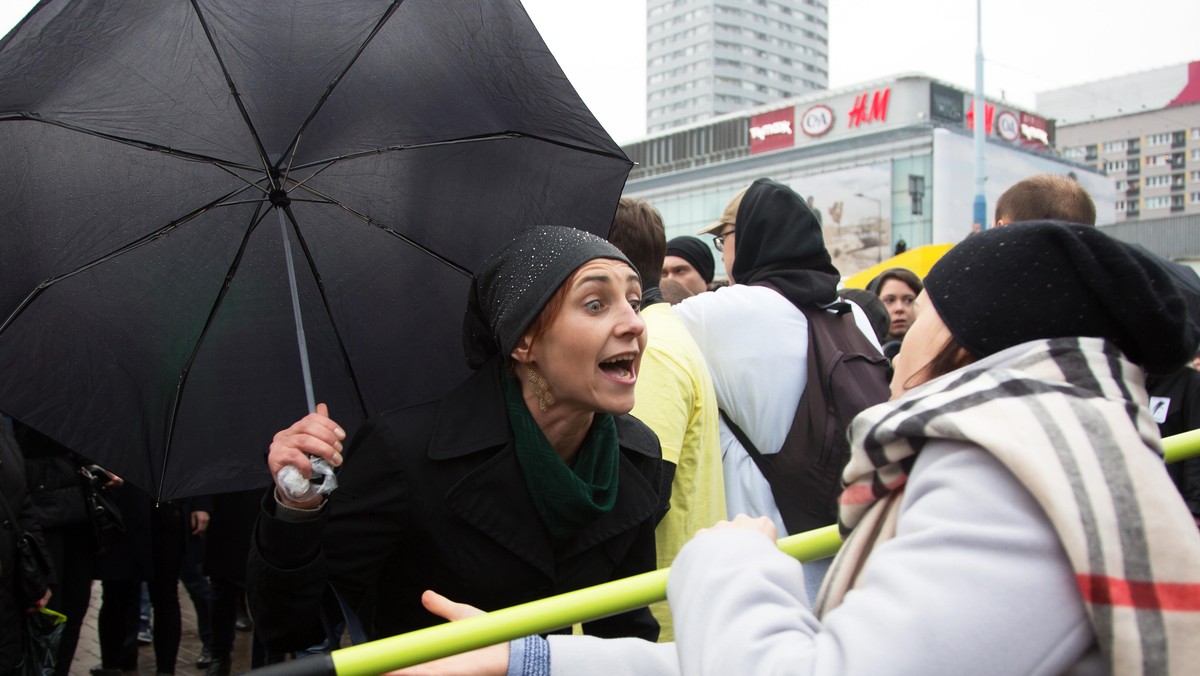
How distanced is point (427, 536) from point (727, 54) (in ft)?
490

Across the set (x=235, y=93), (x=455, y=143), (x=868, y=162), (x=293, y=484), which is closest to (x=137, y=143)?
(x=235, y=93)

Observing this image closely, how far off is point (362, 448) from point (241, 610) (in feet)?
19.5

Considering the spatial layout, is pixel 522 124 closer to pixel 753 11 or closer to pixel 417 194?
pixel 417 194

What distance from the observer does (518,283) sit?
2.27m

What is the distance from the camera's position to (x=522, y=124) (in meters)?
2.59

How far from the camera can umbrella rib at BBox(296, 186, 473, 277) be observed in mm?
2498

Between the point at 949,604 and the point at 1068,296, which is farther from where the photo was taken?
the point at 1068,296

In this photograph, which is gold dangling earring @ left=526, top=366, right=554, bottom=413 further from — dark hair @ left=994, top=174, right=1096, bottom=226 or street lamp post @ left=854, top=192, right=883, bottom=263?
street lamp post @ left=854, top=192, right=883, bottom=263

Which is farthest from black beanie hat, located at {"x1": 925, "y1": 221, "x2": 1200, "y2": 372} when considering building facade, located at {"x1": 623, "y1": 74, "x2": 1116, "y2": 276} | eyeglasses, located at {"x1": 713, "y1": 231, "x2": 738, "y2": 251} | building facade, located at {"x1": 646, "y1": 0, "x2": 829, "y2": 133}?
building facade, located at {"x1": 646, "y1": 0, "x2": 829, "y2": 133}

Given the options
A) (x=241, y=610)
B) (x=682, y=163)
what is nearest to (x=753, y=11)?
(x=682, y=163)

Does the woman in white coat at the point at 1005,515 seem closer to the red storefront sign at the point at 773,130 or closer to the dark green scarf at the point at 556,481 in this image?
the dark green scarf at the point at 556,481

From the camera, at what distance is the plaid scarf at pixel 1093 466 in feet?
3.44

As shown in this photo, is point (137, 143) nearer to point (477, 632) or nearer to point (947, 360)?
point (477, 632)

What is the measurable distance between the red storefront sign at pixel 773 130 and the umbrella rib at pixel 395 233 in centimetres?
7042
